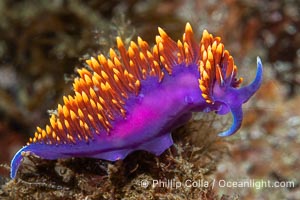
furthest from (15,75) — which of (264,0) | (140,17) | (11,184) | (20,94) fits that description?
(264,0)

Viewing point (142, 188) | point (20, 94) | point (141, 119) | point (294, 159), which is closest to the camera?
point (141, 119)

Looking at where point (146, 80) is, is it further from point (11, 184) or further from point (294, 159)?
point (294, 159)

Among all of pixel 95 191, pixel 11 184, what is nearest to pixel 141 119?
pixel 95 191

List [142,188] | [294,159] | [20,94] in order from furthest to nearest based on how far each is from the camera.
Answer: [20,94], [294,159], [142,188]

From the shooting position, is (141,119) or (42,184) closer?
(141,119)

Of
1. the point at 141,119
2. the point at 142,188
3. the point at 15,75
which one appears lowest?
the point at 142,188

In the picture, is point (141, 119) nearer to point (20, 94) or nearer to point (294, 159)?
point (294, 159)

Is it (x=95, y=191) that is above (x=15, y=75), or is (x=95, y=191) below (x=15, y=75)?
below
